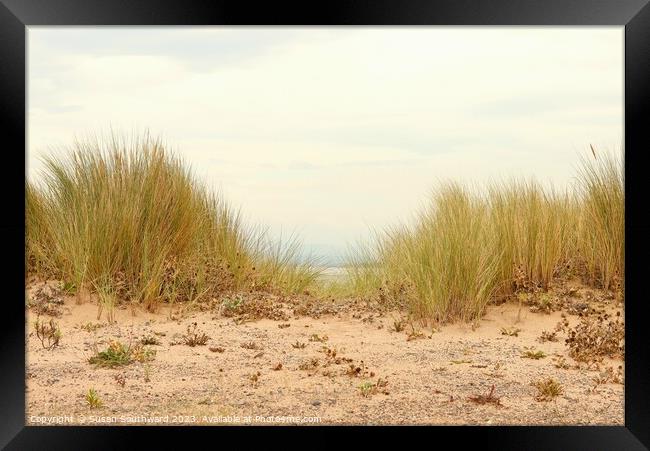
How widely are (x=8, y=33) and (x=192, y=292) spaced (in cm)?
317

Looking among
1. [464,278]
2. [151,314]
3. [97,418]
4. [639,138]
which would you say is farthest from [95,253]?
[639,138]

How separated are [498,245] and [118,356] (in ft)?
11.7

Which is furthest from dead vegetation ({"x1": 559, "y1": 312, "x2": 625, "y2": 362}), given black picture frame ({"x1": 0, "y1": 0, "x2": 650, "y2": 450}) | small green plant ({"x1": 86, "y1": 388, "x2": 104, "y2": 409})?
small green plant ({"x1": 86, "y1": 388, "x2": 104, "y2": 409})

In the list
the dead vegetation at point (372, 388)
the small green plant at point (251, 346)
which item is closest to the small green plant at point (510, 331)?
the dead vegetation at point (372, 388)

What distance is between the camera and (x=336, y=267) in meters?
7.18

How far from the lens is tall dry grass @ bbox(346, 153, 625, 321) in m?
5.36

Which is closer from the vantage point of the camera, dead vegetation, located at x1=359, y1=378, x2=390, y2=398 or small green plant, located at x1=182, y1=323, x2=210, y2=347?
dead vegetation, located at x1=359, y1=378, x2=390, y2=398

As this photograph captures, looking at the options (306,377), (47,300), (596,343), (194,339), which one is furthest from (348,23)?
(47,300)

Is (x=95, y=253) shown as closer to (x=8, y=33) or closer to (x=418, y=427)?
(x=8, y=33)

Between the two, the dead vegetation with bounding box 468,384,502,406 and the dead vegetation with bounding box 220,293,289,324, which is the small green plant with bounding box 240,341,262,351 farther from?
the dead vegetation with bounding box 468,384,502,406

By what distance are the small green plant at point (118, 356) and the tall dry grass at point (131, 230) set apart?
0.98m

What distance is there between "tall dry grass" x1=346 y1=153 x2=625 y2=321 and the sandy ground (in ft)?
1.14

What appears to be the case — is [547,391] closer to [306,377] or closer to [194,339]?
[306,377]

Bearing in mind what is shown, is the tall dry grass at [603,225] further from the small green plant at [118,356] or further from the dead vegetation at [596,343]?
the small green plant at [118,356]
